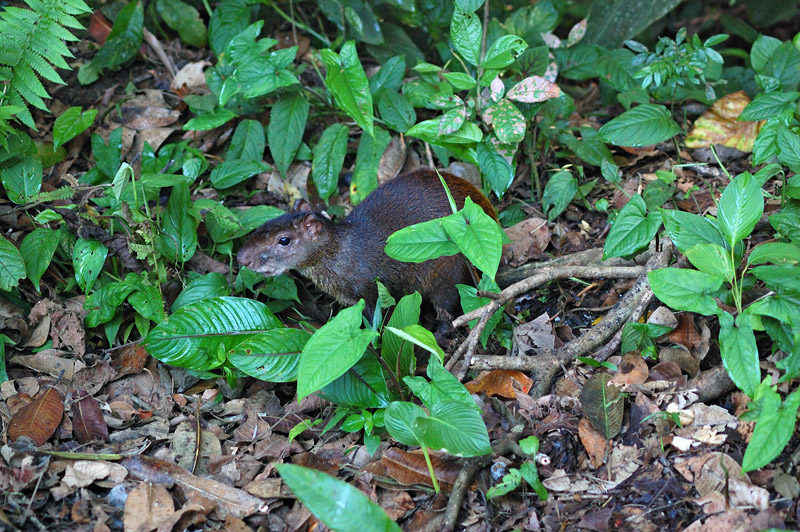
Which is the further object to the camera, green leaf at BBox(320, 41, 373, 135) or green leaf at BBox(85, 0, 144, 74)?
green leaf at BBox(85, 0, 144, 74)

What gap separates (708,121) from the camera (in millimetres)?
5863

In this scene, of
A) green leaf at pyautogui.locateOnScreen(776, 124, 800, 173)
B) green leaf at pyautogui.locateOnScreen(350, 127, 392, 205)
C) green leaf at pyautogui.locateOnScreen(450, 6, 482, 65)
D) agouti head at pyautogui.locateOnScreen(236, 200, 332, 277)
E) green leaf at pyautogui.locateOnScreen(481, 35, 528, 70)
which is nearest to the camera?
green leaf at pyautogui.locateOnScreen(776, 124, 800, 173)

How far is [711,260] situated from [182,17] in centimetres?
517

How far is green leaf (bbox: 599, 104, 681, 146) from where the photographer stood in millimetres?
4973

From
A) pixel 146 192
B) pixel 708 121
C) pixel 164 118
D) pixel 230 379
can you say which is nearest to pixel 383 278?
pixel 230 379

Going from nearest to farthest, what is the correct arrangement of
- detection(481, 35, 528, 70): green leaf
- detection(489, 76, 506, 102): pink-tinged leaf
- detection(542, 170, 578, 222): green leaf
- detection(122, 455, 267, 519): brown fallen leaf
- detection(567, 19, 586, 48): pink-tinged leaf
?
1. detection(122, 455, 267, 519): brown fallen leaf
2. detection(481, 35, 528, 70): green leaf
3. detection(489, 76, 506, 102): pink-tinged leaf
4. detection(542, 170, 578, 222): green leaf
5. detection(567, 19, 586, 48): pink-tinged leaf

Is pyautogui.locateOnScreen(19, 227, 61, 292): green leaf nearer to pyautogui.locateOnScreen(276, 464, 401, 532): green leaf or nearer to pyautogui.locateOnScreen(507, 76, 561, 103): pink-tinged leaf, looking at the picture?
pyautogui.locateOnScreen(276, 464, 401, 532): green leaf

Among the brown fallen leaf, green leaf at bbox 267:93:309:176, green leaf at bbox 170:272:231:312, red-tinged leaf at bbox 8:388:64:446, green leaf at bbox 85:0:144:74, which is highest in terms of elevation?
green leaf at bbox 85:0:144:74

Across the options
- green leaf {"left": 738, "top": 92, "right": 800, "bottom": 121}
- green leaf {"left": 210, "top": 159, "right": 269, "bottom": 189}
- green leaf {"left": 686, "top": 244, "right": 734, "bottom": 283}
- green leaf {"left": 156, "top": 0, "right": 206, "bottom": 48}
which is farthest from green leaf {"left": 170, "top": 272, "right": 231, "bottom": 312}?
green leaf {"left": 738, "top": 92, "right": 800, "bottom": 121}

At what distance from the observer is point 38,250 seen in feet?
15.6

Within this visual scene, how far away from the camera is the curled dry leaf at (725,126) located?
223 inches

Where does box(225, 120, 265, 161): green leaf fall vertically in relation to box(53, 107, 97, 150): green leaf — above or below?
below

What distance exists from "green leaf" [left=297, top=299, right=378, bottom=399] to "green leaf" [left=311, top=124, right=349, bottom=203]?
7.59ft

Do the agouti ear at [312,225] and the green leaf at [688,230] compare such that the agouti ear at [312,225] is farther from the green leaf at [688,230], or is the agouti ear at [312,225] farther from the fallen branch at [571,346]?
the green leaf at [688,230]
